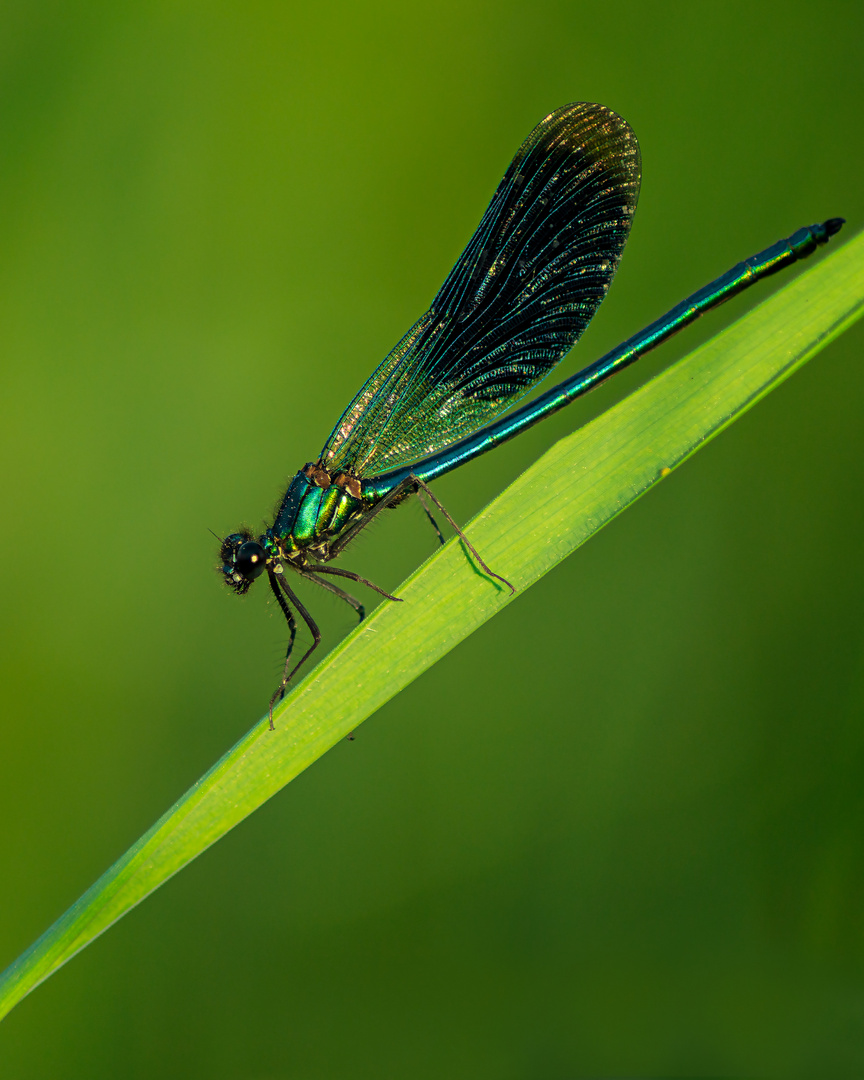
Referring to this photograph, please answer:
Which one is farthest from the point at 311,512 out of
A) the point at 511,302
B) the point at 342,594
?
the point at 511,302

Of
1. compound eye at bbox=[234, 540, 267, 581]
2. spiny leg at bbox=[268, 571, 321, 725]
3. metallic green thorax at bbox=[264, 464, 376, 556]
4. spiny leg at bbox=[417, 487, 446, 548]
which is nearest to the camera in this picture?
spiny leg at bbox=[268, 571, 321, 725]

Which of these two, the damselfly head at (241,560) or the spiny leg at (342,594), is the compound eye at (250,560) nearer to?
the damselfly head at (241,560)

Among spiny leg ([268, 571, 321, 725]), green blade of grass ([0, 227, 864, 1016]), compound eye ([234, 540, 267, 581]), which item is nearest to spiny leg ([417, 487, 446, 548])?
spiny leg ([268, 571, 321, 725])

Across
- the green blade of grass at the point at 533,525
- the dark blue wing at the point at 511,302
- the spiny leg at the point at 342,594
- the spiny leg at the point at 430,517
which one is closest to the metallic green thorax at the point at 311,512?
the dark blue wing at the point at 511,302

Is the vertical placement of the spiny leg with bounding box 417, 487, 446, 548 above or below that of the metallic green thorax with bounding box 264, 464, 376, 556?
below

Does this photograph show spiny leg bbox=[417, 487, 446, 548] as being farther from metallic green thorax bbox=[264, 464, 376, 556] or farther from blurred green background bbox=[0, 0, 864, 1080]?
blurred green background bbox=[0, 0, 864, 1080]

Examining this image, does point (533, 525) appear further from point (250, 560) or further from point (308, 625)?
point (250, 560)

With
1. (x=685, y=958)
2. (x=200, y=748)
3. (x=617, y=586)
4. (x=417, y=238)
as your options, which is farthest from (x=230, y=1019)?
(x=417, y=238)
